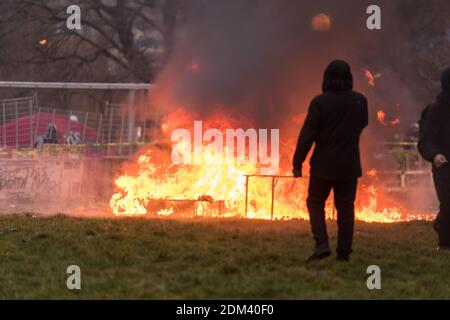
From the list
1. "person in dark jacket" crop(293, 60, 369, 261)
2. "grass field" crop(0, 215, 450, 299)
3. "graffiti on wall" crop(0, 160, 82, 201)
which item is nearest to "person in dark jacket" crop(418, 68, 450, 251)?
"grass field" crop(0, 215, 450, 299)

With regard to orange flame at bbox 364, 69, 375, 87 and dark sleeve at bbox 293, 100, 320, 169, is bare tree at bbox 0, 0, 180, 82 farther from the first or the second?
dark sleeve at bbox 293, 100, 320, 169

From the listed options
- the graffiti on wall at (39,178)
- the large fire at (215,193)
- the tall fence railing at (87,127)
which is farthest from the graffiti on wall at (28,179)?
the large fire at (215,193)

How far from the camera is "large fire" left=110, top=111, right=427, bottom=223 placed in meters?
10.9

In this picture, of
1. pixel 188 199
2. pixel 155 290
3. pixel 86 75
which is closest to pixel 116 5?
pixel 86 75

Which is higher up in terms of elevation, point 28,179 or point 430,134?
point 430,134

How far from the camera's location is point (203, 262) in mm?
6039

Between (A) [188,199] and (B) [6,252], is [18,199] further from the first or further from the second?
(B) [6,252]

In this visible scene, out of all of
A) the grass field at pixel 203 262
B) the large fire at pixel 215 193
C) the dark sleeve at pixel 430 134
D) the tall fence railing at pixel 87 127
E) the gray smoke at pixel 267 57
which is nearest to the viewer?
the grass field at pixel 203 262

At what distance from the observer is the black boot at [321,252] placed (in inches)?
236

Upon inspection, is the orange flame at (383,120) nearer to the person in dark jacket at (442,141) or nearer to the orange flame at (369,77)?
the orange flame at (369,77)

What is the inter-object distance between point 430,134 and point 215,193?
502 cm

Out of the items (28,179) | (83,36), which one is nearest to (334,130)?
(28,179)

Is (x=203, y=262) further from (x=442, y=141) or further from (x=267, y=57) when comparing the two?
(x=267, y=57)
